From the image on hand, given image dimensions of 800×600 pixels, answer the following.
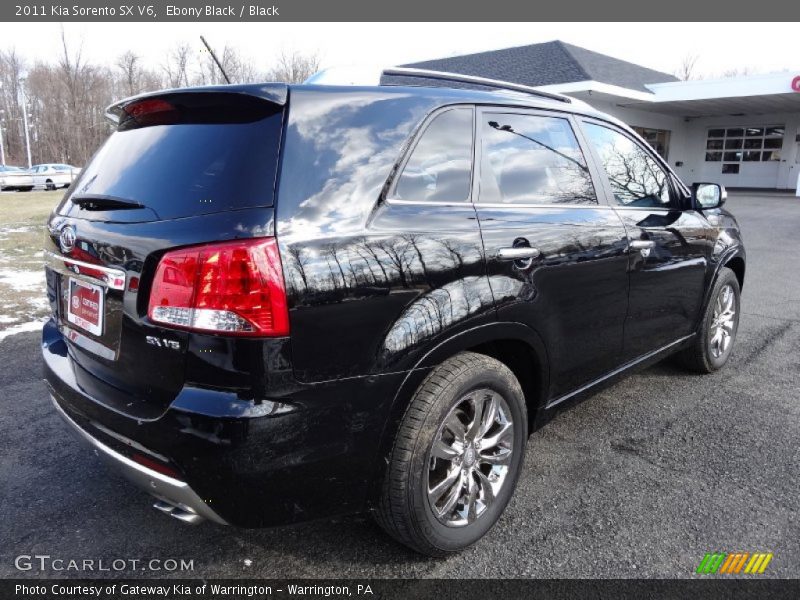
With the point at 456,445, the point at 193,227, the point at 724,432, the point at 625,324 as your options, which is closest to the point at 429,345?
the point at 456,445

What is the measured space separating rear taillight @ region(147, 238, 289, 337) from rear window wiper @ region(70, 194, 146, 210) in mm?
424

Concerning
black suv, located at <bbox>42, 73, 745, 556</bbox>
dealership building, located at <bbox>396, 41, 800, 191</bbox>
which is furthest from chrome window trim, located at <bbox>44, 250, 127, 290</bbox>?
dealership building, located at <bbox>396, 41, 800, 191</bbox>

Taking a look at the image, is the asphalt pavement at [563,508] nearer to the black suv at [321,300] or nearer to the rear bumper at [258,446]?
the black suv at [321,300]

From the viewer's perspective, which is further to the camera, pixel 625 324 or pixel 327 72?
pixel 625 324

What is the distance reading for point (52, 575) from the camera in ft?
7.52

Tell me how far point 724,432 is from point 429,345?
7.60ft

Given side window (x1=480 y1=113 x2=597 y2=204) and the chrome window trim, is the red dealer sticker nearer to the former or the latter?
the chrome window trim

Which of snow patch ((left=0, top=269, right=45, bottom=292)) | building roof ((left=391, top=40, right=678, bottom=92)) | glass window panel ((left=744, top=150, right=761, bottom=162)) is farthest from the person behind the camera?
glass window panel ((left=744, top=150, right=761, bottom=162))

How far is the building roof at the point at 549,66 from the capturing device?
872 inches

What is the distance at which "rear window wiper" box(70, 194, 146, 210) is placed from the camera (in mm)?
2075

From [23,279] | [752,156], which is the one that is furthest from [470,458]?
[752,156]

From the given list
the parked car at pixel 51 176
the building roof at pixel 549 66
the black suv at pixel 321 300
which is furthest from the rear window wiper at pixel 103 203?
the parked car at pixel 51 176

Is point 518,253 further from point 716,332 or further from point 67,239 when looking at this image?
point 716,332

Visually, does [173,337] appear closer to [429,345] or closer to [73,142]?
[429,345]
